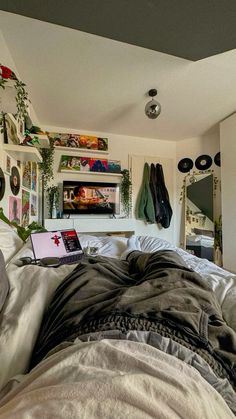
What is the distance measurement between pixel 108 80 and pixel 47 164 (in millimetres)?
1348

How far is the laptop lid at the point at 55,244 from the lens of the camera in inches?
43.8

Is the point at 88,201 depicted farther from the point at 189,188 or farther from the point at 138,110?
the point at 189,188

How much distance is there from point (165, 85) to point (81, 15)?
1.06m

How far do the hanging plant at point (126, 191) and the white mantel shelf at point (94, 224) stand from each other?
0.78 feet

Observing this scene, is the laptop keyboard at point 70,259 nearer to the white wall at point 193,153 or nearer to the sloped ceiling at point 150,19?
the sloped ceiling at point 150,19

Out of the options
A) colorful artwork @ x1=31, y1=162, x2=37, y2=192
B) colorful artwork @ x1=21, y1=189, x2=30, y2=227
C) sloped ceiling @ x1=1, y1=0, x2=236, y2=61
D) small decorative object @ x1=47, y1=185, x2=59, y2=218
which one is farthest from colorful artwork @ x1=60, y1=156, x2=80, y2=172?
sloped ceiling @ x1=1, y1=0, x2=236, y2=61

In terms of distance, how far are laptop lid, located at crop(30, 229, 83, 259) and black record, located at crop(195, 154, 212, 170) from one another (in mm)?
2683

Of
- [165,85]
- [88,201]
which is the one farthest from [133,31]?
[88,201]

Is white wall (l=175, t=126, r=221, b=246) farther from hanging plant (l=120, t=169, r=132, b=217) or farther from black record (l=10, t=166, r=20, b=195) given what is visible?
black record (l=10, t=166, r=20, b=195)

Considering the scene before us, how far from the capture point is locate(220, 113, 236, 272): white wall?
8.76ft

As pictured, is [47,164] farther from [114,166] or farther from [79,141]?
[114,166]

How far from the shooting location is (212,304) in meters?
0.51

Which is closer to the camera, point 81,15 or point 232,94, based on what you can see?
point 81,15

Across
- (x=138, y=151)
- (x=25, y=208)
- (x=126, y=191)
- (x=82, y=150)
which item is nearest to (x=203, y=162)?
(x=138, y=151)
